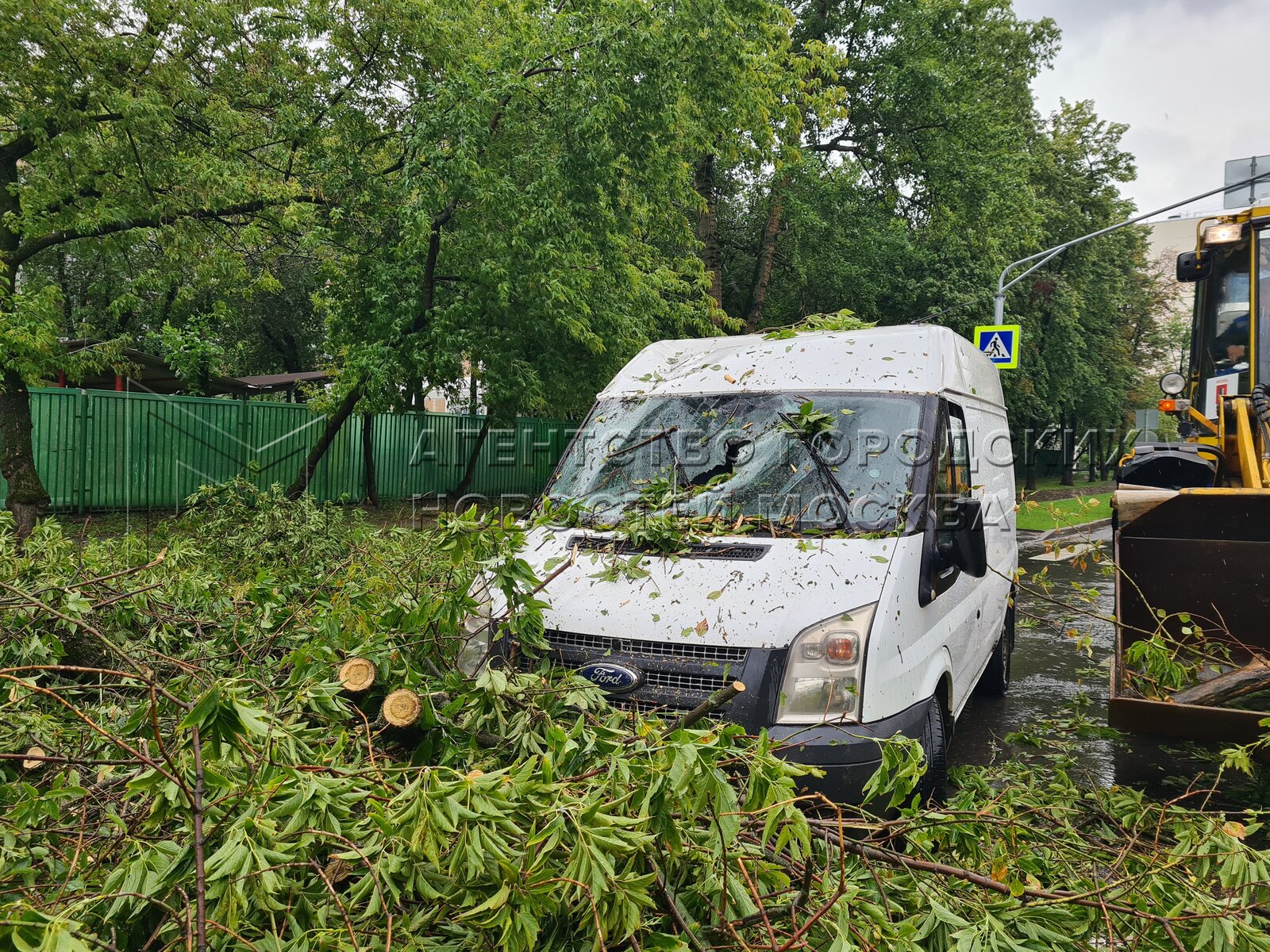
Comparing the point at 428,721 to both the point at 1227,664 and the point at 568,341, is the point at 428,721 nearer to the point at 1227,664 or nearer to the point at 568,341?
the point at 1227,664

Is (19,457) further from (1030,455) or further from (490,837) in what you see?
(1030,455)

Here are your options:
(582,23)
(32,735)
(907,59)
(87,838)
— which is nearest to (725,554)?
(87,838)

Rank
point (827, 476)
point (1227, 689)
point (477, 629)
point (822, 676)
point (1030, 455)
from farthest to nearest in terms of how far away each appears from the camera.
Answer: point (1030, 455) < point (827, 476) < point (1227, 689) < point (477, 629) < point (822, 676)

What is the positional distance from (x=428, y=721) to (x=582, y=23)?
11.9 m

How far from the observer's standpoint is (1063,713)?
21.7 feet

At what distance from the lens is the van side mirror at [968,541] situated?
4.29 m

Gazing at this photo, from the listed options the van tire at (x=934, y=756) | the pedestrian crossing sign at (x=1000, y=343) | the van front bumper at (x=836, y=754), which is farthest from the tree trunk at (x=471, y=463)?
the van front bumper at (x=836, y=754)

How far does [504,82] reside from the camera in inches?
461

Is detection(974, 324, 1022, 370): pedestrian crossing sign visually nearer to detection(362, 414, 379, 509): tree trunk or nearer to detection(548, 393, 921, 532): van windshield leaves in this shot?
detection(548, 393, 921, 532): van windshield leaves

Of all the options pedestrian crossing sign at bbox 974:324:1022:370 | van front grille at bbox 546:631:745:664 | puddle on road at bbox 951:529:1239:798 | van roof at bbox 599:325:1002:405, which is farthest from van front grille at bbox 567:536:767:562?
pedestrian crossing sign at bbox 974:324:1022:370

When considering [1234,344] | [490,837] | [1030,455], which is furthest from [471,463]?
[1030,455]

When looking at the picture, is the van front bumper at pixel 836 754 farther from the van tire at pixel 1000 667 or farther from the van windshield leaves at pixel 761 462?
the van tire at pixel 1000 667

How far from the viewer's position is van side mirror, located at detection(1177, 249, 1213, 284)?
25.1ft

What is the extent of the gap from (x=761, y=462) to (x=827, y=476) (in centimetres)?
36
